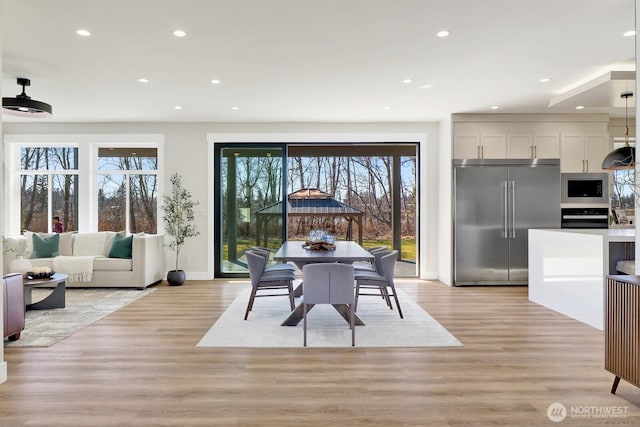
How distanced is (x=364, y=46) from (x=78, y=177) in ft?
18.3

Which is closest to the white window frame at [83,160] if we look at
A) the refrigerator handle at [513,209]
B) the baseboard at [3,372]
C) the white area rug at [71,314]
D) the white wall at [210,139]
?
the white wall at [210,139]

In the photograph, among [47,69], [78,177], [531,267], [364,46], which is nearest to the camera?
[364,46]

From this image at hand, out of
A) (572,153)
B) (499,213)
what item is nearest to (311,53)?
(499,213)

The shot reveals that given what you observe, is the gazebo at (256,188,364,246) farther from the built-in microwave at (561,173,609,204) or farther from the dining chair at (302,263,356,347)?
the dining chair at (302,263,356,347)

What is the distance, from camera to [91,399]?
8.00 feet

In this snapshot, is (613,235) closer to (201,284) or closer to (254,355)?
(254,355)

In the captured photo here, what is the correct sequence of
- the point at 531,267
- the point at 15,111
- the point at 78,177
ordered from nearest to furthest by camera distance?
the point at 15,111 < the point at 531,267 < the point at 78,177

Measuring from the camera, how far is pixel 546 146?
6207 millimetres

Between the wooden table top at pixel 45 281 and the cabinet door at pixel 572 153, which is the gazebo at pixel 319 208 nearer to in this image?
the cabinet door at pixel 572 153

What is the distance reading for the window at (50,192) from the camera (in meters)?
6.96

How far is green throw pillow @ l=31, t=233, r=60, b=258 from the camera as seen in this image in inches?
239

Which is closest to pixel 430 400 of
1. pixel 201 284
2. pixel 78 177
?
pixel 201 284

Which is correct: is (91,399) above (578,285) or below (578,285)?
below

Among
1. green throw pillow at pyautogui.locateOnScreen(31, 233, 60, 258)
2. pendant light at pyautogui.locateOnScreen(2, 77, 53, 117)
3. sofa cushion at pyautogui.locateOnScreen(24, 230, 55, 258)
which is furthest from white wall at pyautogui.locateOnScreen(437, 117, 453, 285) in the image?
sofa cushion at pyautogui.locateOnScreen(24, 230, 55, 258)
